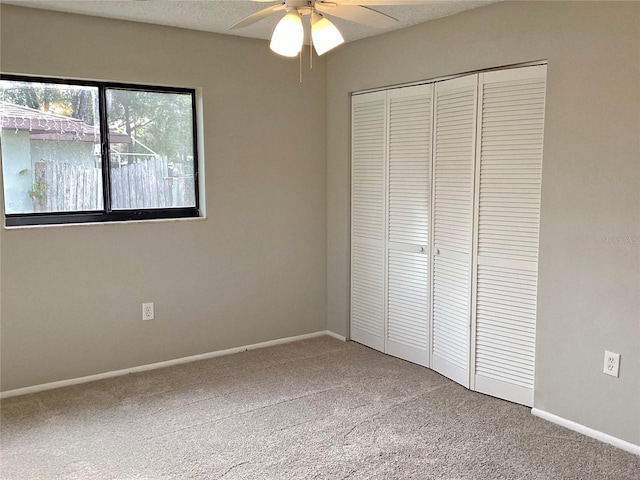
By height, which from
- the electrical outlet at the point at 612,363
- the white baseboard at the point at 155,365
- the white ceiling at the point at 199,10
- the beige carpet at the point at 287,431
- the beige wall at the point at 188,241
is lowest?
the beige carpet at the point at 287,431

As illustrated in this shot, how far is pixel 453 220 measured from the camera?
345 centimetres

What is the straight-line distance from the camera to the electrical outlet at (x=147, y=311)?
12.1ft

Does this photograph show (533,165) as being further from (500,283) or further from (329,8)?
(329,8)

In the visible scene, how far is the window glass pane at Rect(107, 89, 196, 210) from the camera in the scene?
356 cm

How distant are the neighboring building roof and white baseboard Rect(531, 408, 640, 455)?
2.99 metres

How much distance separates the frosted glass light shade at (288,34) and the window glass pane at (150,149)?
170 cm

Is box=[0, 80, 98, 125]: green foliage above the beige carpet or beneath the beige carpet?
above

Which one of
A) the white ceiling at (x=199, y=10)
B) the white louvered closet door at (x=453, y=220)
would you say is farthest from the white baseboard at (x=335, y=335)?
the white ceiling at (x=199, y=10)

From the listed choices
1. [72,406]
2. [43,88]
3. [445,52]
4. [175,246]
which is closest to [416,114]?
[445,52]

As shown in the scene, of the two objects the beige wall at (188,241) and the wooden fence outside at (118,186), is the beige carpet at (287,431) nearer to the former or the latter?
the beige wall at (188,241)

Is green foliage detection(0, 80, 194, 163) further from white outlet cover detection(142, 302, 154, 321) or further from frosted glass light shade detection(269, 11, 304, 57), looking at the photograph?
frosted glass light shade detection(269, 11, 304, 57)

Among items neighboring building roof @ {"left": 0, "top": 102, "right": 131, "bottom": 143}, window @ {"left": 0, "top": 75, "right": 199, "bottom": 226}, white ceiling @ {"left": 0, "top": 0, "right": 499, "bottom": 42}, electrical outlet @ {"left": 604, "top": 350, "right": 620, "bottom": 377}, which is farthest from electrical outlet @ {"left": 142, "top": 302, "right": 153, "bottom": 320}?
electrical outlet @ {"left": 604, "top": 350, "right": 620, "bottom": 377}

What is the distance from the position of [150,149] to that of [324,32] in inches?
72.0

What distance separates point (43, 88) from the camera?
3299mm
